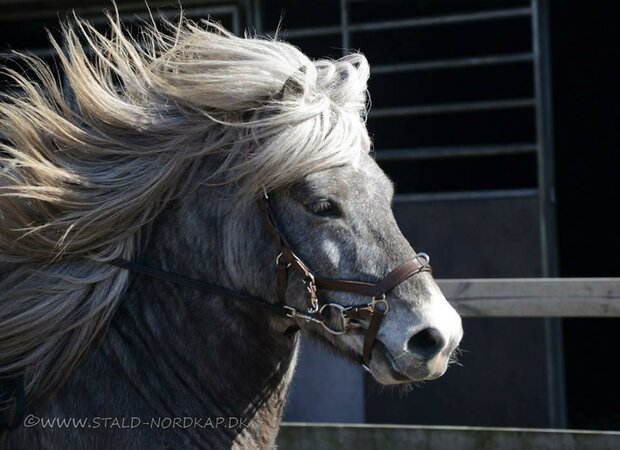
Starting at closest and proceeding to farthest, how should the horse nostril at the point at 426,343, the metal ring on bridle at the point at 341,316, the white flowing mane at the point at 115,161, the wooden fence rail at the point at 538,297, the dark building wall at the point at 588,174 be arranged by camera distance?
the horse nostril at the point at 426,343, the metal ring on bridle at the point at 341,316, the white flowing mane at the point at 115,161, the wooden fence rail at the point at 538,297, the dark building wall at the point at 588,174

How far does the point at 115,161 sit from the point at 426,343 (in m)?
1.16

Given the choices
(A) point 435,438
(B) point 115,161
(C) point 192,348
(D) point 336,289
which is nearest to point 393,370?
(D) point 336,289

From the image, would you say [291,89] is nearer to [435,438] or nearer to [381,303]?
[381,303]

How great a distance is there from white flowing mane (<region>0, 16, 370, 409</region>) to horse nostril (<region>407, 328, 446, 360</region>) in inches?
23.4

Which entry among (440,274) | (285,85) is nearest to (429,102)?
(440,274)

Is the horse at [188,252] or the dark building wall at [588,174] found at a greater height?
the horse at [188,252]

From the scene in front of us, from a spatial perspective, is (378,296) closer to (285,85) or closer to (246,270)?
(246,270)

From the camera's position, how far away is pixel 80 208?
314 cm

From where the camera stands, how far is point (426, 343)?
286 centimetres

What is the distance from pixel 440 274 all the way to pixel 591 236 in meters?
1.97

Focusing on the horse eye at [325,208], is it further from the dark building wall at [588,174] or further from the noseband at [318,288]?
the dark building wall at [588,174]

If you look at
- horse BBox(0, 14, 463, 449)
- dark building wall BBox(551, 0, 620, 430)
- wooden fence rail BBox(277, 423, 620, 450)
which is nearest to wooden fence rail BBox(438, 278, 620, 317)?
wooden fence rail BBox(277, 423, 620, 450)

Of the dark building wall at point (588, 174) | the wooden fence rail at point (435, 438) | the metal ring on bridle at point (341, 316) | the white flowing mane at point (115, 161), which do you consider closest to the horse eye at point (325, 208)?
the white flowing mane at point (115, 161)

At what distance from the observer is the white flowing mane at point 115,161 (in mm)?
3064
